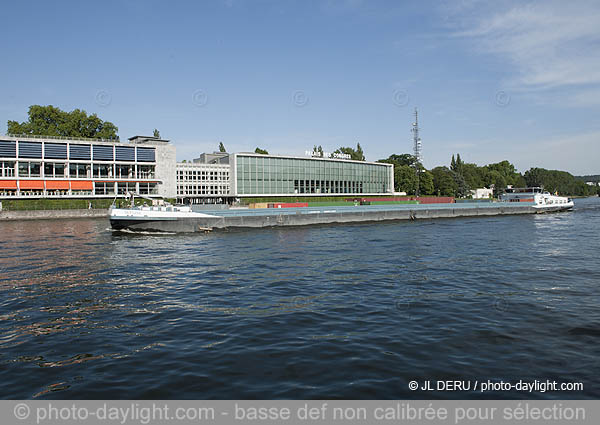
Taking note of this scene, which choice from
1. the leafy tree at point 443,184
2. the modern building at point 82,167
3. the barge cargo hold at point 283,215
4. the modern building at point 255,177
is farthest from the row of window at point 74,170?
the leafy tree at point 443,184

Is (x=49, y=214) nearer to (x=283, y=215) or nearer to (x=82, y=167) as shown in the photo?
(x=82, y=167)

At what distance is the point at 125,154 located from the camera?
99938mm

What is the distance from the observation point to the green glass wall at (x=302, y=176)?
341 feet

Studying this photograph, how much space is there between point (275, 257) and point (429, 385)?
21750mm

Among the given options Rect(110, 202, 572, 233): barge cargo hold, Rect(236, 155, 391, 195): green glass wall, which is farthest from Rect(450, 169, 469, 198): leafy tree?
Rect(110, 202, 572, 233): barge cargo hold

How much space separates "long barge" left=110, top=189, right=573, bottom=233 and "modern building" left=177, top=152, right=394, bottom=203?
38.6 metres

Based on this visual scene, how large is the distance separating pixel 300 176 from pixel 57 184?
→ 59421mm

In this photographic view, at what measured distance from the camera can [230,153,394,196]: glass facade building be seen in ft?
339

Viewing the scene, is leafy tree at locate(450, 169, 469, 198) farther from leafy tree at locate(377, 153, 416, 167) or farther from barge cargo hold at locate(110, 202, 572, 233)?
barge cargo hold at locate(110, 202, 572, 233)

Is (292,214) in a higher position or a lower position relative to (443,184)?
lower

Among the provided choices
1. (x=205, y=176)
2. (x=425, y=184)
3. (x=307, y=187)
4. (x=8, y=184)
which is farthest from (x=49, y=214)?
(x=425, y=184)

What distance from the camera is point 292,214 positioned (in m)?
62.9

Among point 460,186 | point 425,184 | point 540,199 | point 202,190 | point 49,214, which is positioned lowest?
point 49,214

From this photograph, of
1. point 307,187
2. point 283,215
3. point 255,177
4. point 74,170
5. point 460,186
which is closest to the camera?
point 283,215
